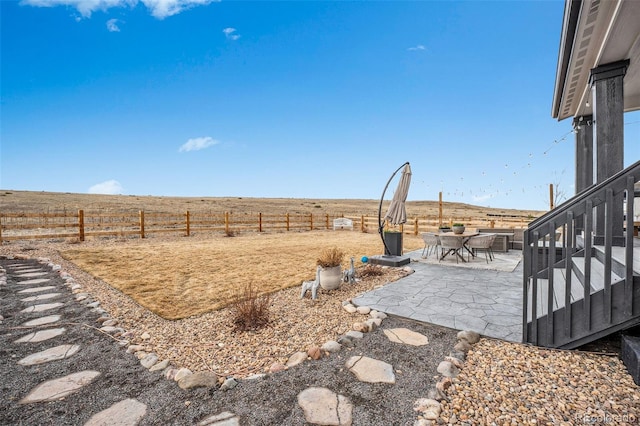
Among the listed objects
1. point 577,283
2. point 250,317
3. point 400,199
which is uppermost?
point 400,199

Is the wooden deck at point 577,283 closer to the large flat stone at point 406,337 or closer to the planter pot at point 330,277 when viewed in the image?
the large flat stone at point 406,337

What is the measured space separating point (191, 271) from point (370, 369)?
4.65 metres

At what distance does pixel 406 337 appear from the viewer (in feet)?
9.02

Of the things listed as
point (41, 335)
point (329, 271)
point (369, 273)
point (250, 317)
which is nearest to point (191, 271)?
point (41, 335)

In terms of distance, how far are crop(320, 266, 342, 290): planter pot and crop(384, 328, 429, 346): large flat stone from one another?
1449 millimetres

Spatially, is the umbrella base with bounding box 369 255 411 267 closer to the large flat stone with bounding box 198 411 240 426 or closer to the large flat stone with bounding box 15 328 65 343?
the large flat stone with bounding box 198 411 240 426

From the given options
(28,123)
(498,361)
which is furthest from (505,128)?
(28,123)

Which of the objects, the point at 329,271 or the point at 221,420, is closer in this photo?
the point at 221,420

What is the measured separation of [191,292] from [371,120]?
1384 centimetres

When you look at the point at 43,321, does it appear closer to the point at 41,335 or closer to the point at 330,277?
the point at 41,335

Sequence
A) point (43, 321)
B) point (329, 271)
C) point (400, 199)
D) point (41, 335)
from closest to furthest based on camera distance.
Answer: point (41, 335) < point (43, 321) < point (329, 271) < point (400, 199)

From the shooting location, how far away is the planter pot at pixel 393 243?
6238 millimetres

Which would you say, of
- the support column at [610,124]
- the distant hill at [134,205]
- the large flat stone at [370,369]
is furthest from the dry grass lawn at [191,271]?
the distant hill at [134,205]

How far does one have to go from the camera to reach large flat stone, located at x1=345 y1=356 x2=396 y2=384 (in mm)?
2061
